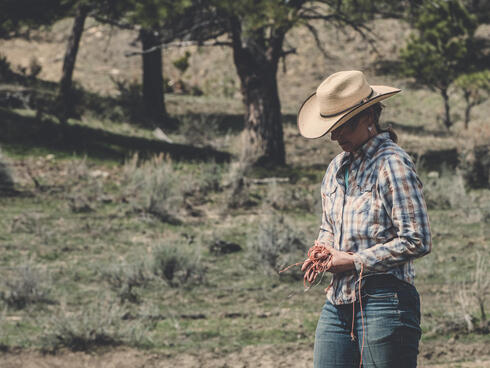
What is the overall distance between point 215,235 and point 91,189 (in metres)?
2.72

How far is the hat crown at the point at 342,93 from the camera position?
101 inches

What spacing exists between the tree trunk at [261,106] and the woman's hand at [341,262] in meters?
10.1

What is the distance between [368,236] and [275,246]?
518 cm

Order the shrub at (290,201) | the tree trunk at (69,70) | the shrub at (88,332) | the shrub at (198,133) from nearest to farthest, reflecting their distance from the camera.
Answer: the shrub at (88,332)
the shrub at (290,201)
the tree trunk at (69,70)
the shrub at (198,133)

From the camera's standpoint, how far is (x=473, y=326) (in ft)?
18.6

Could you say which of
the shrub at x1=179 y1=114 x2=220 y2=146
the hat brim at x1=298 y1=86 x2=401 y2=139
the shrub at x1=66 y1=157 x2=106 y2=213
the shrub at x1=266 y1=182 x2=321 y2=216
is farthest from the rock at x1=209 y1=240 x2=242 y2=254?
the shrub at x1=179 y1=114 x2=220 y2=146

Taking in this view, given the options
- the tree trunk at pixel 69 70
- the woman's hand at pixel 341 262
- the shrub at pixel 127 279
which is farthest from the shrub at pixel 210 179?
the woman's hand at pixel 341 262

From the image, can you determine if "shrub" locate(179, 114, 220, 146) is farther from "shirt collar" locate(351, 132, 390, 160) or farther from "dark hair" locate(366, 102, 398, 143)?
"shirt collar" locate(351, 132, 390, 160)

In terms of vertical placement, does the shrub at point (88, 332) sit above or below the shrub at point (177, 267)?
below

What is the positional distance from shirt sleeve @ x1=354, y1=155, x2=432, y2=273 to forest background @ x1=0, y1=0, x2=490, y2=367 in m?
2.87

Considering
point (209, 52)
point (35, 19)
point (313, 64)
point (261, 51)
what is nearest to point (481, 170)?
point (261, 51)

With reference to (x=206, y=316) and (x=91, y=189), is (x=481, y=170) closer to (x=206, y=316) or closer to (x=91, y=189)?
(x=91, y=189)

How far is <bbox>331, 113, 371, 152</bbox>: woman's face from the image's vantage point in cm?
257

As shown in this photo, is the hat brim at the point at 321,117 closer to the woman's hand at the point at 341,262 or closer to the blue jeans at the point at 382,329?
the woman's hand at the point at 341,262
